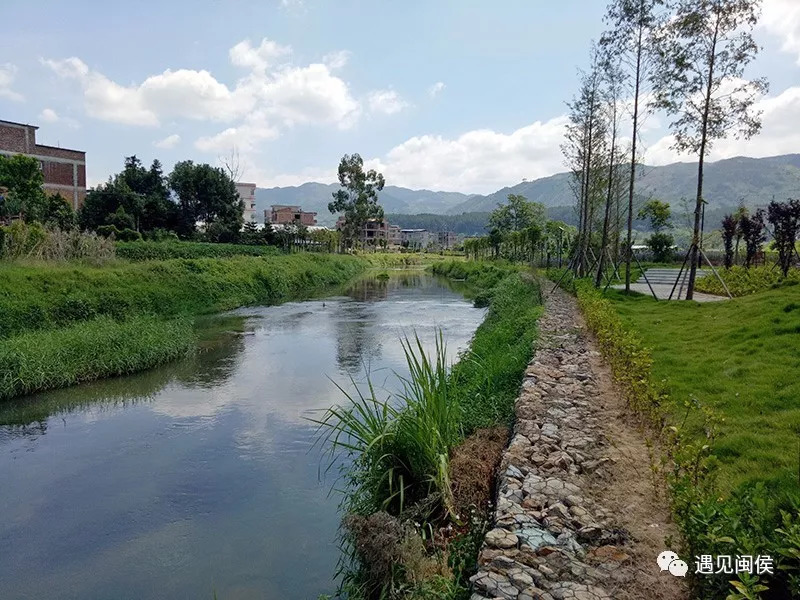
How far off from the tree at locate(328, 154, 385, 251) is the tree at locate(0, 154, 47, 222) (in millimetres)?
29739

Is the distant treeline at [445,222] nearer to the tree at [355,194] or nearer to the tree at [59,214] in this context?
the tree at [355,194]

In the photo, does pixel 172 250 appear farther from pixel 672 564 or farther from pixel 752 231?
pixel 672 564

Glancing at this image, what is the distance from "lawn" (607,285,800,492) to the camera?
446cm

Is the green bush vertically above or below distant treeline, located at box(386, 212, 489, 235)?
below

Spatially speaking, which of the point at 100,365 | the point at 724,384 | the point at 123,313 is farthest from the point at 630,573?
the point at 123,313

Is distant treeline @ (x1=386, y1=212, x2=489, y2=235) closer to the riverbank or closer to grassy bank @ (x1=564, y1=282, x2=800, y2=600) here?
the riverbank

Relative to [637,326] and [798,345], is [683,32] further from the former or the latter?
[798,345]

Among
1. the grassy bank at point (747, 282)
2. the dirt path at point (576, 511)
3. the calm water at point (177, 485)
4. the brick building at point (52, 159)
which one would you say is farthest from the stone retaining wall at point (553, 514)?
the brick building at point (52, 159)

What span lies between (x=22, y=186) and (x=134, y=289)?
14144 millimetres

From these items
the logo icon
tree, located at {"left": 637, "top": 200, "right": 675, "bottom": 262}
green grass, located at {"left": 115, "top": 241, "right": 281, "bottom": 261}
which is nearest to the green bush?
green grass, located at {"left": 115, "top": 241, "right": 281, "bottom": 261}

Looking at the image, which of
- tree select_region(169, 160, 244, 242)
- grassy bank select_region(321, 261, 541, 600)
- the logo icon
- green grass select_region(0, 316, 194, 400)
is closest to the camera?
the logo icon

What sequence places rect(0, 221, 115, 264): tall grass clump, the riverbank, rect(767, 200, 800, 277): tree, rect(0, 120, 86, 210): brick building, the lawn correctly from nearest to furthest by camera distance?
the lawn < the riverbank < rect(767, 200, 800, 277): tree < rect(0, 221, 115, 264): tall grass clump < rect(0, 120, 86, 210): brick building

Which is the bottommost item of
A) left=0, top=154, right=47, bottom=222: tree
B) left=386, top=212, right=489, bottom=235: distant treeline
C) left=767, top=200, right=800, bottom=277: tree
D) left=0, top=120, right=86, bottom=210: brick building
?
left=767, top=200, right=800, bottom=277: tree

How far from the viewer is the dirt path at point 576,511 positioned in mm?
3291
